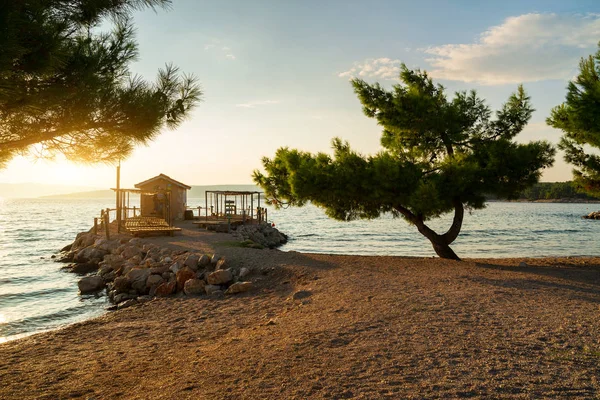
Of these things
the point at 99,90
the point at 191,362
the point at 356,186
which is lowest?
the point at 191,362

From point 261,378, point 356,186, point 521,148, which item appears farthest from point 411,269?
point 261,378

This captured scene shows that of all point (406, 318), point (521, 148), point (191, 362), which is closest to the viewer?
point (191, 362)

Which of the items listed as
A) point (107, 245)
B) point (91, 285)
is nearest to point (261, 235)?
point (107, 245)

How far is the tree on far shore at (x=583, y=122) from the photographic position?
1339 centimetres

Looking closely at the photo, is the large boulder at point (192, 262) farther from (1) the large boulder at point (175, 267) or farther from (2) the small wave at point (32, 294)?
(2) the small wave at point (32, 294)

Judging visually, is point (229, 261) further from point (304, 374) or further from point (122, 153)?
point (304, 374)

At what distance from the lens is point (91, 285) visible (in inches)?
566

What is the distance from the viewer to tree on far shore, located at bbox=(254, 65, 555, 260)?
43.5 feet

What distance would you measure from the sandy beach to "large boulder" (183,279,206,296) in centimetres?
62

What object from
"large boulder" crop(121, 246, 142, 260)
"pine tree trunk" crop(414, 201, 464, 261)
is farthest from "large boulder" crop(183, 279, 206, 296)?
"pine tree trunk" crop(414, 201, 464, 261)

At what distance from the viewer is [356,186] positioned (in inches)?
539

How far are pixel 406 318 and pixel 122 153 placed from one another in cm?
525

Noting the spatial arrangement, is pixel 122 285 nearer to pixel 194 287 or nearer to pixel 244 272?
pixel 194 287

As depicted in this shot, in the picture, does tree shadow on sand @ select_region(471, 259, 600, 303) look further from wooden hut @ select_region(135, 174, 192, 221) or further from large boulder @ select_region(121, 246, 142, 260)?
wooden hut @ select_region(135, 174, 192, 221)
